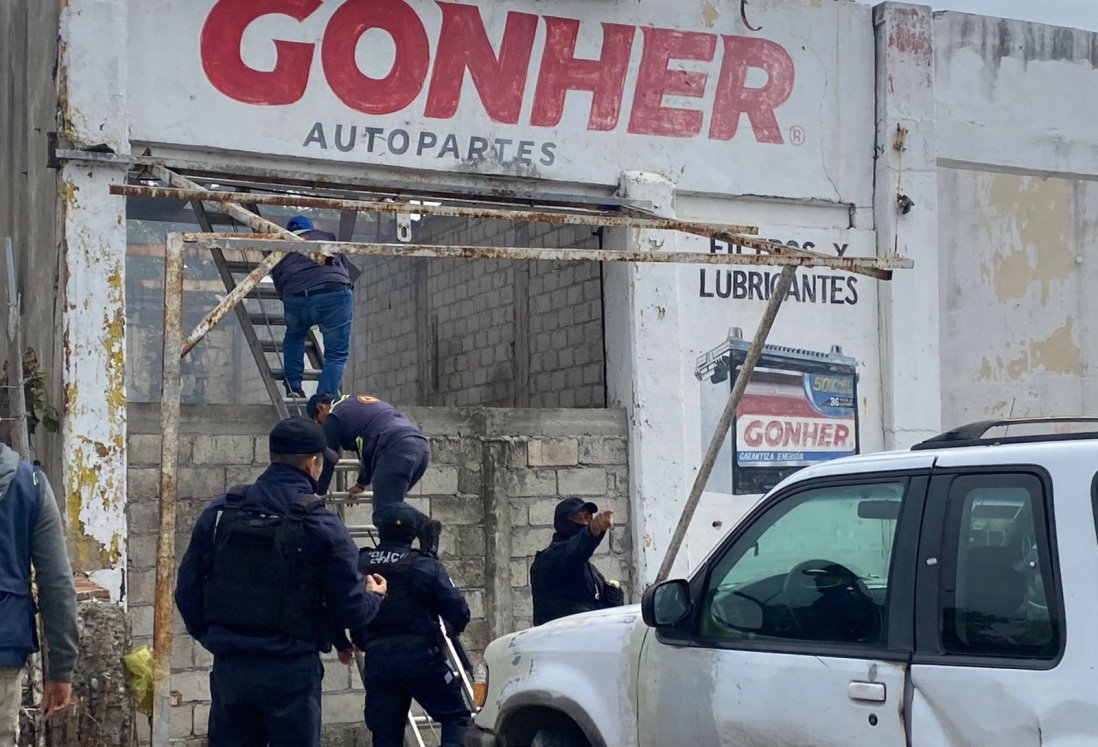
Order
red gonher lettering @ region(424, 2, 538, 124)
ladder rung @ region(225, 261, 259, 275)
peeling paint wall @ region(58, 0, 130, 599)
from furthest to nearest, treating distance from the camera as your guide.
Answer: red gonher lettering @ region(424, 2, 538, 124), ladder rung @ region(225, 261, 259, 275), peeling paint wall @ region(58, 0, 130, 599)

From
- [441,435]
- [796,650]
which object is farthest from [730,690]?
[441,435]

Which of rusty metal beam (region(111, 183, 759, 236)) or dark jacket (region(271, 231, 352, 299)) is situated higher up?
rusty metal beam (region(111, 183, 759, 236))

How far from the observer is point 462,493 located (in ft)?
31.7

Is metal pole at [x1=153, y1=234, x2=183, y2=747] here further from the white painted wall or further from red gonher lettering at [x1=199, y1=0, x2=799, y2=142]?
red gonher lettering at [x1=199, y1=0, x2=799, y2=142]

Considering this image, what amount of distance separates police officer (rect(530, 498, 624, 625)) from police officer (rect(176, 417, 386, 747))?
2.42 meters

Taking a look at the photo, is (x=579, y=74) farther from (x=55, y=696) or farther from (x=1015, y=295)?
(x=1015, y=295)

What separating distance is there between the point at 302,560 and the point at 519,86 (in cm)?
525

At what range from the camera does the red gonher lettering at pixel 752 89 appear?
1065 centimetres

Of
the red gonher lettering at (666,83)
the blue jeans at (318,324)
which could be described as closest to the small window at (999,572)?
the blue jeans at (318,324)

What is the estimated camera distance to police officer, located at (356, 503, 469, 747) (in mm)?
6555

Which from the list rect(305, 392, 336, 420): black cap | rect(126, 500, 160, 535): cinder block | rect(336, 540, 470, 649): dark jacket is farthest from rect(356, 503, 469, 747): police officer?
rect(126, 500, 160, 535): cinder block

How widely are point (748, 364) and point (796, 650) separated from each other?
3963mm

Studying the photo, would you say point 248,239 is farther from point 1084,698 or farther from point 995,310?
point 995,310

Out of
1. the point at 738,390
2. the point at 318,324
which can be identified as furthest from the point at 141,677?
the point at 738,390
